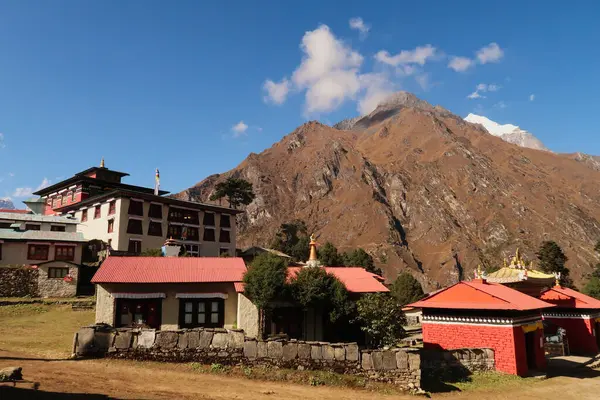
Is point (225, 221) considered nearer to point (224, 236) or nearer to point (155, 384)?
point (224, 236)

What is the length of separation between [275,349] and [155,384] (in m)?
5.63

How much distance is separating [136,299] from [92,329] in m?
5.74

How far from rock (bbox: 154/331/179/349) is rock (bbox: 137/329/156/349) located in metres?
0.23

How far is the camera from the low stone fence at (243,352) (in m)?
19.4

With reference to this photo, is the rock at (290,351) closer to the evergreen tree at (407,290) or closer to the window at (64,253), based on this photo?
the window at (64,253)

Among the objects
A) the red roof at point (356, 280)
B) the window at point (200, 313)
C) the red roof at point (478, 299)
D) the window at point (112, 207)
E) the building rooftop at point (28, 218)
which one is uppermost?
the window at point (112, 207)

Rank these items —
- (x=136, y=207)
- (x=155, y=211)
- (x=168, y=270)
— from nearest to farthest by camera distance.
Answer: (x=168, y=270)
(x=136, y=207)
(x=155, y=211)

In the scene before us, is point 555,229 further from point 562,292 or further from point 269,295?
point 269,295

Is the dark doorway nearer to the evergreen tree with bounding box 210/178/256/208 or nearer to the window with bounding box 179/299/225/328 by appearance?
the window with bounding box 179/299/225/328

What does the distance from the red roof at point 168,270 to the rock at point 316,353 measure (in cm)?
890

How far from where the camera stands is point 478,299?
1028 inches

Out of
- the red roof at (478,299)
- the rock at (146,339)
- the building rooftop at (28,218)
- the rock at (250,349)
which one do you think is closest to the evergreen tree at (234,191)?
the building rooftop at (28,218)

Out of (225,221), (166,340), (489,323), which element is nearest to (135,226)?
(225,221)

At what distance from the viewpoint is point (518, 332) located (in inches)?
985
